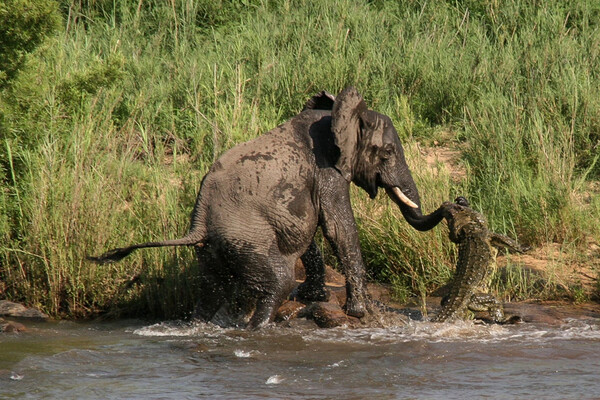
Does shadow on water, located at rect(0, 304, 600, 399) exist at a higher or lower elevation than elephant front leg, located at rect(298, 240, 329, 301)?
lower

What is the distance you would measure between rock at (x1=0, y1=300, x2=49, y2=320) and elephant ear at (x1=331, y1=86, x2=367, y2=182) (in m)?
2.55

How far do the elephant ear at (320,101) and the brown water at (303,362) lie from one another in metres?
1.63

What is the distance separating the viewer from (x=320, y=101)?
755 centimetres

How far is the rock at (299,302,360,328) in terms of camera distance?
702 centimetres

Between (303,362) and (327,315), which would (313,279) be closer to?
(327,315)

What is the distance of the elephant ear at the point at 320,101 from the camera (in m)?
7.50

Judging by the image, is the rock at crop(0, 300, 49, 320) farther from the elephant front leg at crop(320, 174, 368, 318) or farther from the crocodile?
the crocodile

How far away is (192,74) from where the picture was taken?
33.8ft

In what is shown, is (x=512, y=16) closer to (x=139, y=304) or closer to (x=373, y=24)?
(x=373, y=24)

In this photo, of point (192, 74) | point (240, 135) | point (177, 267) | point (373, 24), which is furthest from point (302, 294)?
point (373, 24)

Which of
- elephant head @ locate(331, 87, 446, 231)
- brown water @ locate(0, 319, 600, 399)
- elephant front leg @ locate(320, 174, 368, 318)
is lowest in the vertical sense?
brown water @ locate(0, 319, 600, 399)

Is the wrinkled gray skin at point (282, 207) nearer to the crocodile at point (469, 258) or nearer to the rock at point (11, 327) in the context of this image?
the crocodile at point (469, 258)

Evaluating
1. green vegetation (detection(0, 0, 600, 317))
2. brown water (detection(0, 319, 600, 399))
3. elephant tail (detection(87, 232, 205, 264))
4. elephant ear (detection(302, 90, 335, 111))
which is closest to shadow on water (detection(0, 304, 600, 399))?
brown water (detection(0, 319, 600, 399))

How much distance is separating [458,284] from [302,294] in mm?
1167
